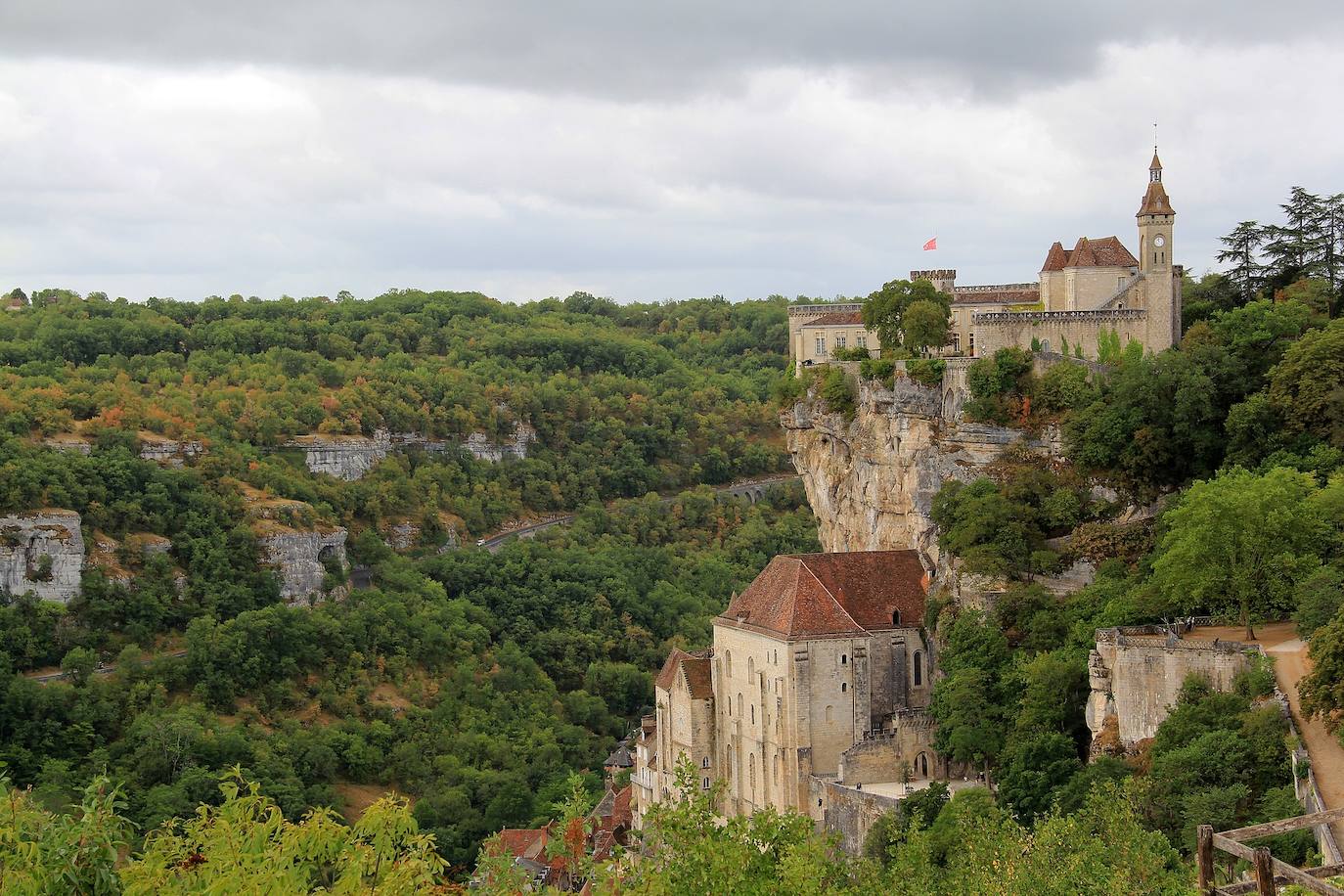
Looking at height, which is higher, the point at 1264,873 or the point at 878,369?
the point at 878,369

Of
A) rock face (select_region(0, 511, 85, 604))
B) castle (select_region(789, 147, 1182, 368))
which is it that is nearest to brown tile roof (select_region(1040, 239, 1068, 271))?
castle (select_region(789, 147, 1182, 368))

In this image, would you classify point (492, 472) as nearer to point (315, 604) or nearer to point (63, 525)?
point (315, 604)

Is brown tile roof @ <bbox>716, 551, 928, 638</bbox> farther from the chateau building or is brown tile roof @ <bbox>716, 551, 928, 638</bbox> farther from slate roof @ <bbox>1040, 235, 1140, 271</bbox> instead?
slate roof @ <bbox>1040, 235, 1140, 271</bbox>

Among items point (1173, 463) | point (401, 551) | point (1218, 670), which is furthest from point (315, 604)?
point (1218, 670)

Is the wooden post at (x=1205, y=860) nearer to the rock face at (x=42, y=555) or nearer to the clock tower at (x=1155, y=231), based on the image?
the clock tower at (x=1155, y=231)

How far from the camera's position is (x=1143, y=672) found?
42.8 meters

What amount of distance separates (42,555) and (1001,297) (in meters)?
51.1

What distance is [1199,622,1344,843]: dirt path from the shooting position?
34.0 m

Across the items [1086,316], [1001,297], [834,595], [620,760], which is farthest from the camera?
[620,760]

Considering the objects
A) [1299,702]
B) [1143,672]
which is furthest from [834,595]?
[1299,702]

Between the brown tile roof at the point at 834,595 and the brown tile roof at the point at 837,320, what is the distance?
47.1ft

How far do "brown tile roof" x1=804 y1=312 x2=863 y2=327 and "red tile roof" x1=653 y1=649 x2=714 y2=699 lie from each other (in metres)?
16.3

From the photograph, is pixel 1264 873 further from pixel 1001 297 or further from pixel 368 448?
pixel 368 448

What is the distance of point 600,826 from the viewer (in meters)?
68.8
